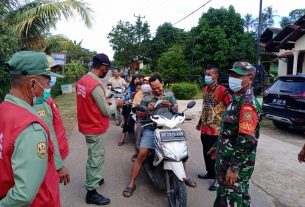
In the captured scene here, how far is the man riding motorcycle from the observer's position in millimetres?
4148

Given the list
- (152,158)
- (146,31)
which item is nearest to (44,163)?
(152,158)

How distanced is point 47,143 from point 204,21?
22660 mm

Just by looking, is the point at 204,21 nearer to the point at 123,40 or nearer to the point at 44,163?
the point at 123,40

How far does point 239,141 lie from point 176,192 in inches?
51.0

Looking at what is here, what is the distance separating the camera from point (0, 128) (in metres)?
1.56

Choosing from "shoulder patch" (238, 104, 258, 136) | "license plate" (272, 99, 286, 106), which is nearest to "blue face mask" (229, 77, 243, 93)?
"shoulder patch" (238, 104, 258, 136)

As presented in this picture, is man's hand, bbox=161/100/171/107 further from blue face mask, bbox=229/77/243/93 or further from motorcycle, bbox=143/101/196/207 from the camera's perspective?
blue face mask, bbox=229/77/243/93

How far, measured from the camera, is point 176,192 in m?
3.70

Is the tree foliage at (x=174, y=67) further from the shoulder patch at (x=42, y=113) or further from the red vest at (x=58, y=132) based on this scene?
the shoulder patch at (x=42, y=113)

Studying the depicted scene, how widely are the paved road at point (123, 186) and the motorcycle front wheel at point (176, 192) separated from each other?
284 mm

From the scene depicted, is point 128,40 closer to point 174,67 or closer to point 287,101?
point 174,67

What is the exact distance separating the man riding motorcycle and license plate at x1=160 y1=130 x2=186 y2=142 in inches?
16.8

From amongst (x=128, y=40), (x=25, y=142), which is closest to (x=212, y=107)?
(x=25, y=142)

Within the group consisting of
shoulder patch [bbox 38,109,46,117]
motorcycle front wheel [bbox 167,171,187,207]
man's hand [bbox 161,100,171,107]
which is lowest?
motorcycle front wheel [bbox 167,171,187,207]
